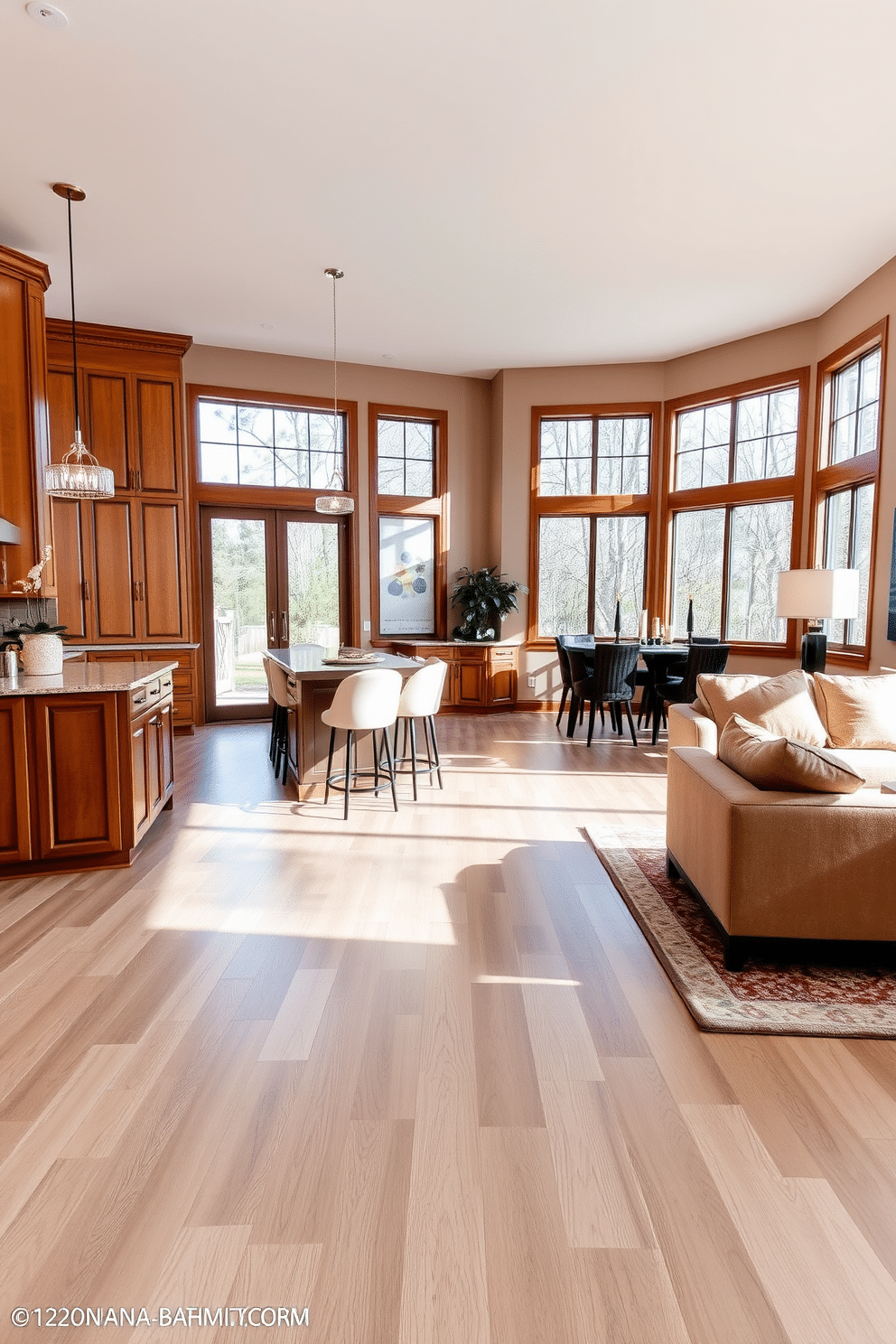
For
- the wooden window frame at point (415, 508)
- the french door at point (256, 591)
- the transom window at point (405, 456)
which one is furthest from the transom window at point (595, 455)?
the french door at point (256, 591)

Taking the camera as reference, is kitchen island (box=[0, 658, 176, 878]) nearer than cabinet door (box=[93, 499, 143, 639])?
Yes

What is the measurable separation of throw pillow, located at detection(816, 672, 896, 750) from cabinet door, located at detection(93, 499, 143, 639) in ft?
19.9

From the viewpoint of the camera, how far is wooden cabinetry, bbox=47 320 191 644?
7070 mm

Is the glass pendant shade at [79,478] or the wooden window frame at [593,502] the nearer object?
the glass pendant shade at [79,478]

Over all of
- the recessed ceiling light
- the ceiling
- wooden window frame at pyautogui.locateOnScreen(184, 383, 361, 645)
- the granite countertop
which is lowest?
the granite countertop

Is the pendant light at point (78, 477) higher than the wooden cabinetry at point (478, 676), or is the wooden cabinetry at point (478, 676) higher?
the pendant light at point (78, 477)

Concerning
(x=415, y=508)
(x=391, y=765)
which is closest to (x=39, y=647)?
(x=391, y=765)

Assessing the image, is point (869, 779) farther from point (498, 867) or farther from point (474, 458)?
point (474, 458)

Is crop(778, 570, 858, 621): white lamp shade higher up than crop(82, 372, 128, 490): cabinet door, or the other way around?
crop(82, 372, 128, 490): cabinet door

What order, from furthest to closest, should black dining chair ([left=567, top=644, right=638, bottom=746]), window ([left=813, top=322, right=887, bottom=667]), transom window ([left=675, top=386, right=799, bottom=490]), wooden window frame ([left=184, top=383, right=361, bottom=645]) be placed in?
wooden window frame ([left=184, top=383, right=361, bottom=645]) < transom window ([left=675, top=386, right=799, bottom=490]) < black dining chair ([left=567, top=644, right=638, bottom=746]) < window ([left=813, top=322, right=887, bottom=667])

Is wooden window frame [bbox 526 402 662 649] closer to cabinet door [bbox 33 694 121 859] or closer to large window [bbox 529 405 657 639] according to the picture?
large window [bbox 529 405 657 639]

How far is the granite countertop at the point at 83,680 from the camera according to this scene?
357 centimetres

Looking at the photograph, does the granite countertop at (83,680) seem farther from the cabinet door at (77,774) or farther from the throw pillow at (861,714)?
the throw pillow at (861,714)

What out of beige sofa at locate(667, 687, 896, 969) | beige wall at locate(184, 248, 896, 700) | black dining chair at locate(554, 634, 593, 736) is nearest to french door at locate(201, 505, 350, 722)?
beige wall at locate(184, 248, 896, 700)
